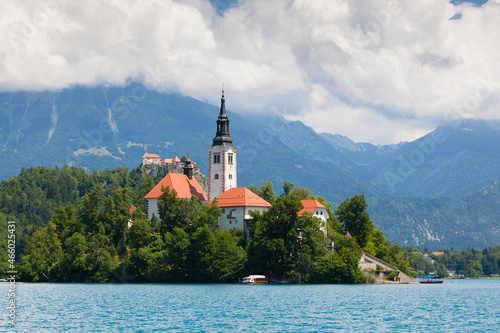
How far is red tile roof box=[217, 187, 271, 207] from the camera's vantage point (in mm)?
110125

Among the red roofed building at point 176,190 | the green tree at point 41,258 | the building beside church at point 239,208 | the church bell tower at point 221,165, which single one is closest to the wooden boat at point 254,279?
the building beside church at point 239,208

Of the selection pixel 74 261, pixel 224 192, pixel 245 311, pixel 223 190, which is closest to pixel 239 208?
pixel 224 192

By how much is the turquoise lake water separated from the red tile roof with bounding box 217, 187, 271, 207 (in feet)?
91.4

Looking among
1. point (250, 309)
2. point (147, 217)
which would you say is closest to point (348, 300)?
point (250, 309)

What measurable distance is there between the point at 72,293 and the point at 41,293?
346 cm

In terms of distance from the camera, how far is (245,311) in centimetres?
5809

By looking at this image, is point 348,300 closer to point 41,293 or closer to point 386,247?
point 41,293

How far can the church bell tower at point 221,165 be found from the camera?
12294 centimetres

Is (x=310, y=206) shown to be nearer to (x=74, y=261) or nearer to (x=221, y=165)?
(x=221, y=165)

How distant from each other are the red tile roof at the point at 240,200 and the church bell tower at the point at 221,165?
8.34 meters

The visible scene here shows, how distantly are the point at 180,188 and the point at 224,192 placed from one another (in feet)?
25.1

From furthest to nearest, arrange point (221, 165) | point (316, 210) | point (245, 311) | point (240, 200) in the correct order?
point (221, 165) → point (240, 200) → point (316, 210) → point (245, 311)

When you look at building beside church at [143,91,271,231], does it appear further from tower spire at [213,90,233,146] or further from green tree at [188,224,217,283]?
green tree at [188,224,217,283]

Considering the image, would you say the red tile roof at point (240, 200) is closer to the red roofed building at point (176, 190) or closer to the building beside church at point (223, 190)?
the building beside church at point (223, 190)
